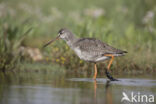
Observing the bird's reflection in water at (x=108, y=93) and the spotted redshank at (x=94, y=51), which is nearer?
the bird's reflection in water at (x=108, y=93)

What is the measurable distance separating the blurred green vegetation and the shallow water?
6.82ft

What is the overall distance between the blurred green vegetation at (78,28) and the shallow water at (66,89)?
6.82 ft

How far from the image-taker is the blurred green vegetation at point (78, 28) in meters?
16.8

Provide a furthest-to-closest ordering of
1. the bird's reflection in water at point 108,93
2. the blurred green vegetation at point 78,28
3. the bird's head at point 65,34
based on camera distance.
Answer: the blurred green vegetation at point 78,28
the bird's head at point 65,34
the bird's reflection in water at point 108,93

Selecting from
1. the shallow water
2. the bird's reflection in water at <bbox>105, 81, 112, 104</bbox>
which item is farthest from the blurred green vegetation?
the bird's reflection in water at <bbox>105, 81, 112, 104</bbox>

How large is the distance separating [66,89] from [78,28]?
719 centimetres

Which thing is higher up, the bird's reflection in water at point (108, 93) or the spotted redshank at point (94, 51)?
the spotted redshank at point (94, 51)

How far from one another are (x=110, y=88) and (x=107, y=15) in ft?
53.4

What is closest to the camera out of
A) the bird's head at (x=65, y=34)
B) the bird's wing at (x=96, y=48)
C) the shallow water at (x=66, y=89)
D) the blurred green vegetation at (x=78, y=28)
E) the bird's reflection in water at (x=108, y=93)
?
the bird's reflection in water at (x=108, y=93)

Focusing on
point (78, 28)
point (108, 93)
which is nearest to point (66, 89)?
point (108, 93)

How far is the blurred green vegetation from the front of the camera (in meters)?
16.8

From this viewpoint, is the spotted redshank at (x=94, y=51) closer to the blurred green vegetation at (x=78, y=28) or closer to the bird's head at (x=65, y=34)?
the bird's head at (x=65, y=34)

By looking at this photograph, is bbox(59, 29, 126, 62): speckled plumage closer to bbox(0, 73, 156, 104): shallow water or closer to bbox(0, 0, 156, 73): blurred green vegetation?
bbox(0, 73, 156, 104): shallow water

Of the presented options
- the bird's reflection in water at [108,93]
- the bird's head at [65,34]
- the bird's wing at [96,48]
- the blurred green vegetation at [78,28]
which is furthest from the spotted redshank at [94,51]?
the blurred green vegetation at [78,28]
